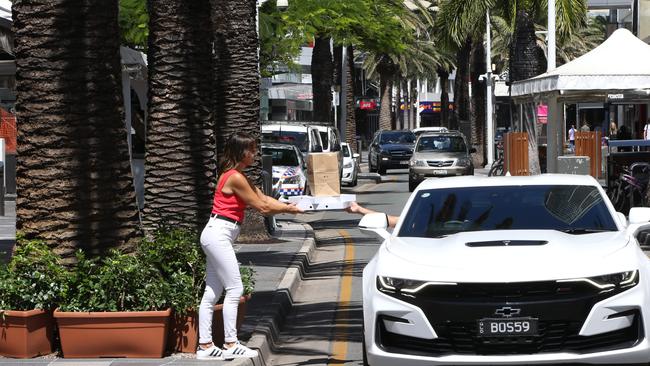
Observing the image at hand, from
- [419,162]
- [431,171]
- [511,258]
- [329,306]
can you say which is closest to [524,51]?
[419,162]

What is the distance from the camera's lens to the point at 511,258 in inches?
323

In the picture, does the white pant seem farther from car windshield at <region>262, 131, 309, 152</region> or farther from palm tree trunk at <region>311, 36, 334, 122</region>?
palm tree trunk at <region>311, 36, 334, 122</region>

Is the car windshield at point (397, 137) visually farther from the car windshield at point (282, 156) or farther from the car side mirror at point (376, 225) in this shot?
the car side mirror at point (376, 225)

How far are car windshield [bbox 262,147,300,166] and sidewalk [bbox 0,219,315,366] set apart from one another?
6.15 m

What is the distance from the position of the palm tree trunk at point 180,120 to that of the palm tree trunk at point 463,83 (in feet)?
161

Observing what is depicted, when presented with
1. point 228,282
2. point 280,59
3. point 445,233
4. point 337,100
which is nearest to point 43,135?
point 228,282

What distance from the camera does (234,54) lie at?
21.9 m

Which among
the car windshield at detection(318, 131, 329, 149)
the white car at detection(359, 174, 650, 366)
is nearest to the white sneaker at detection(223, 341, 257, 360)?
the white car at detection(359, 174, 650, 366)

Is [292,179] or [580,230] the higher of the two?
[580,230]

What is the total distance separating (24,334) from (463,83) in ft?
191

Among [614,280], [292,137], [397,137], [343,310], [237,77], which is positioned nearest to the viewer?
[614,280]

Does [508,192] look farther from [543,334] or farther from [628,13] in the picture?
[628,13]

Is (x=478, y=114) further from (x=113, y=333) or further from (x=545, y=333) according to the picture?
(x=545, y=333)

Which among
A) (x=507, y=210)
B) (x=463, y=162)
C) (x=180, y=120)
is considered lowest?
(x=463, y=162)
